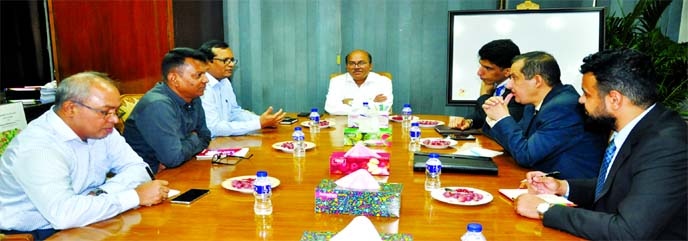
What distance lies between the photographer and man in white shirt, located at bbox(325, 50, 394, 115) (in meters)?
4.51

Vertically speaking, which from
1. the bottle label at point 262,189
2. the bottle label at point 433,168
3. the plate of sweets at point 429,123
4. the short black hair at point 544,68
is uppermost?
the short black hair at point 544,68

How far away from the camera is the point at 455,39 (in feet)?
15.6

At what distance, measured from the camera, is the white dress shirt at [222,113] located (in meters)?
3.17

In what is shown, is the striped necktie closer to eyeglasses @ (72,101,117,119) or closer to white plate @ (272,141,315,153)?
white plate @ (272,141,315,153)

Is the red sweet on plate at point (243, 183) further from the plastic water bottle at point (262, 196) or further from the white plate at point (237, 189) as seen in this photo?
the plastic water bottle at point (262, 196)

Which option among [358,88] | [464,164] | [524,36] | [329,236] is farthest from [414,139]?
[524,36]

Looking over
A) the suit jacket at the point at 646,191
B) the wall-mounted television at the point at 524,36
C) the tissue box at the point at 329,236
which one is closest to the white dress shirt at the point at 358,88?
the wall-mounted television at the point at 524,36

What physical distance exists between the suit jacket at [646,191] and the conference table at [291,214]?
0.24 feet

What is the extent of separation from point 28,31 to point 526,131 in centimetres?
384

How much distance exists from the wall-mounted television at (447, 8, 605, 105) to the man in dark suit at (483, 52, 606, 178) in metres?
2.32

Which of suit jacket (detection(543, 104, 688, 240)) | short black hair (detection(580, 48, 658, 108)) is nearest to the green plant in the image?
short black hair (detection(580, 48, 658, 108))

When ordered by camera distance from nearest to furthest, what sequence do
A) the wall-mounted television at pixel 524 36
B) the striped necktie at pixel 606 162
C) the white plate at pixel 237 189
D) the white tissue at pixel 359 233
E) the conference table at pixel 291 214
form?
the white tissue at pixel 359 233 → the conference table at pixel 291 214 → the striped necktie at pixel 606 162 → the white plate at pixel 237 189 → the wall-mounted television at pixel 524 36

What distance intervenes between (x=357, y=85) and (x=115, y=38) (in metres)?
2.14

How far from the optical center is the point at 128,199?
161 centimetres
